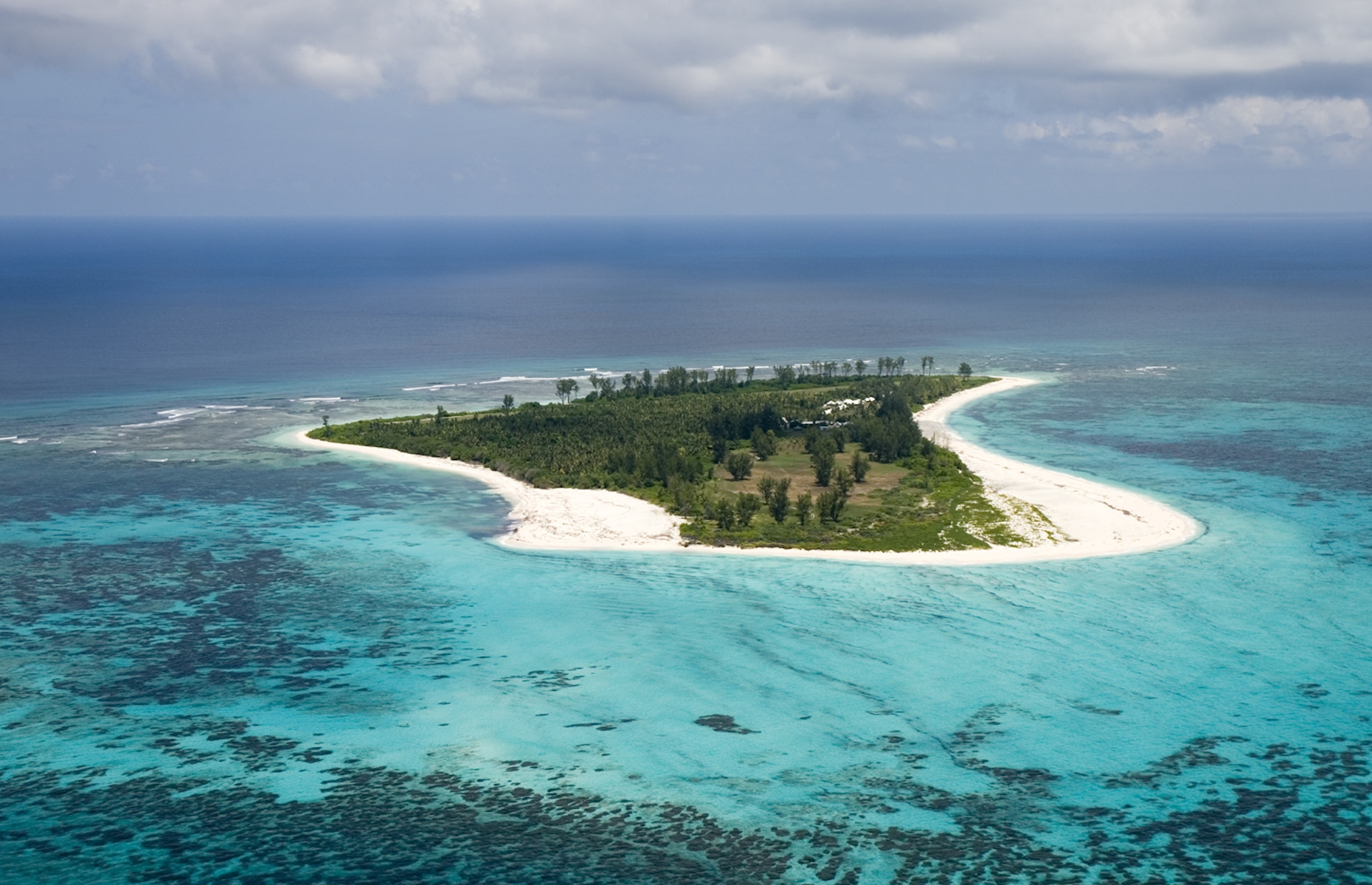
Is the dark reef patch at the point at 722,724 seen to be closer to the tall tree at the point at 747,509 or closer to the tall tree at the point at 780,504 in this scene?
the tall tree at the point at 747,509

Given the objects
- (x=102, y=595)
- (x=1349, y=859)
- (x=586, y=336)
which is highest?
(x=586, y=336)

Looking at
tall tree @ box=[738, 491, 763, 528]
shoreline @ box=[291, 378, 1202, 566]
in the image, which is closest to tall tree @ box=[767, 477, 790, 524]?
tall tree @ box=[738, 491, 763, 528]

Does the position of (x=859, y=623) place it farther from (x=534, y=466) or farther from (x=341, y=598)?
(x=534, y=466)

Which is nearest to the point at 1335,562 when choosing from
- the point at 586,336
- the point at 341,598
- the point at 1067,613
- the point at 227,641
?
the point at 1067,613

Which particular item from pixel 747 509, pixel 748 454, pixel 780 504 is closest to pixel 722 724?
pixel 747 509

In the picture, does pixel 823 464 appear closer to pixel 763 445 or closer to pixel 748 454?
pixel 763 445

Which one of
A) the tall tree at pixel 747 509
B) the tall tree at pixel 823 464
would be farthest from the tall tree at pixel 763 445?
the tall tree at pixel 747 509
